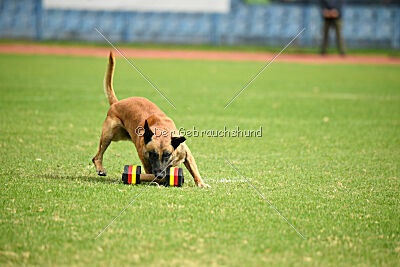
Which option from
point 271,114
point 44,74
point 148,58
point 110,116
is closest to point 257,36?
point 148,58

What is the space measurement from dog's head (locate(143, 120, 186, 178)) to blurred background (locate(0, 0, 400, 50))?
33.2 meters

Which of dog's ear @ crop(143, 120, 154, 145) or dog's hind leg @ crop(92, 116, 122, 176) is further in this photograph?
dog's hind leg @ crop(92, 116, 122, 176)

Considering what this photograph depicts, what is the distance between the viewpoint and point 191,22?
40469 mm

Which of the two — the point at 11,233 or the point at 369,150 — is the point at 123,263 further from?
the point at 369,150

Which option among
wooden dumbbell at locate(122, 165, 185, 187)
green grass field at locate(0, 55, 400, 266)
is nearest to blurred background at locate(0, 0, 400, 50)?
green grass field at locate(0, 55, 400, 266)

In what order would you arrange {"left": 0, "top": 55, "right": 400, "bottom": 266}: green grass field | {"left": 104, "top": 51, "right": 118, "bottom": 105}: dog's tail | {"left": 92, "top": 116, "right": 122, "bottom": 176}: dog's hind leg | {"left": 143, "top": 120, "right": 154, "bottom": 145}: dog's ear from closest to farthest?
{"left": 0, "top": 55, "right": 400, "bottom": 266}: green grass field, {"left": 143, "top": 120, "right": 154, "bottom": 145}: dog's ear, {"left": 92, "top": 116, "right": 122, "bottom": 176}: dog's hind leg, {"left": 104, "top": 51, "right": 118, "bottom": 105}: dog's tail

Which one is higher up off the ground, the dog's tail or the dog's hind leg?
the dog's tail

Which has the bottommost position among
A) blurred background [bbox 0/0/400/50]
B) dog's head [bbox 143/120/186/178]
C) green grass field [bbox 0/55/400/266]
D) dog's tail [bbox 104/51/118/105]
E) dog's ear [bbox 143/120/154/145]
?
green grass field [bbox 0/55/400/266]

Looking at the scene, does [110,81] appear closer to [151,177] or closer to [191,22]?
[151,177]

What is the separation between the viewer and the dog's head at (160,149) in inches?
277

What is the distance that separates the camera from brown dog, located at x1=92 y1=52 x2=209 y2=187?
23.2ft

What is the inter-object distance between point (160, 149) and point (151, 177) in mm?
475

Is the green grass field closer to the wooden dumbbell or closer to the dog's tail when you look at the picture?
the wooden dumbbell

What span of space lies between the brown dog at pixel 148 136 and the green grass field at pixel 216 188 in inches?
11.6
